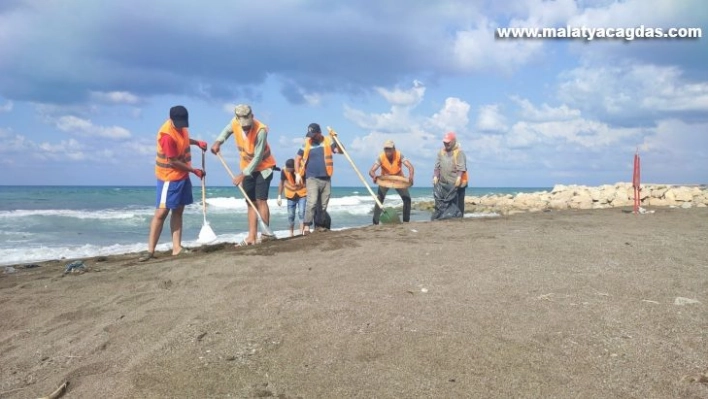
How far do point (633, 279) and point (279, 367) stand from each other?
3.15 metres

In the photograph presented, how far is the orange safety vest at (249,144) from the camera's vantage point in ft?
23.9

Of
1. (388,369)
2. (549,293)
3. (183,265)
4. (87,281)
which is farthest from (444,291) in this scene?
(87,281)

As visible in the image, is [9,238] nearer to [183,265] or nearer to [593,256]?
[183,265]

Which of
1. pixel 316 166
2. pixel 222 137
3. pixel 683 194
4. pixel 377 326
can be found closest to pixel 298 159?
pixel 316 166

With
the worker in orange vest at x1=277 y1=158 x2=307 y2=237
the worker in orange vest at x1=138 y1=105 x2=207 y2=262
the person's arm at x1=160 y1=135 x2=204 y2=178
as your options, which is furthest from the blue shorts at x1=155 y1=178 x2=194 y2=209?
the worker in orange vest at x1=277 y1=158 x2=307 y2=237

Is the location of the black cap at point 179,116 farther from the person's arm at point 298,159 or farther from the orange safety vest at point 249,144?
the person's arm at point 298,159

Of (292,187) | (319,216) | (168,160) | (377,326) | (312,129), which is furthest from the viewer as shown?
Answer: (292,187)

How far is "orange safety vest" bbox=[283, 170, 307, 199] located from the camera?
10.9 metres

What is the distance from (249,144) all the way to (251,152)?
0.11 metres

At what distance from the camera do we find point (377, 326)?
3508mm

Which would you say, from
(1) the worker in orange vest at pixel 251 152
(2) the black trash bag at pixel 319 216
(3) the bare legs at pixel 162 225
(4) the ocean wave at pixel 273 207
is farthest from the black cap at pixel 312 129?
(4) the ocean wave at pixel 273 207

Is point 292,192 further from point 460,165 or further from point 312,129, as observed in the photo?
point 460,165

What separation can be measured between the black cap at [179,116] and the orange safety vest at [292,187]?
13.7 feet

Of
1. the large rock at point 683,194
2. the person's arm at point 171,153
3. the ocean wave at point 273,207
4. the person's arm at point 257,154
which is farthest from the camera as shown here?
the ocean wave at point 273,207
